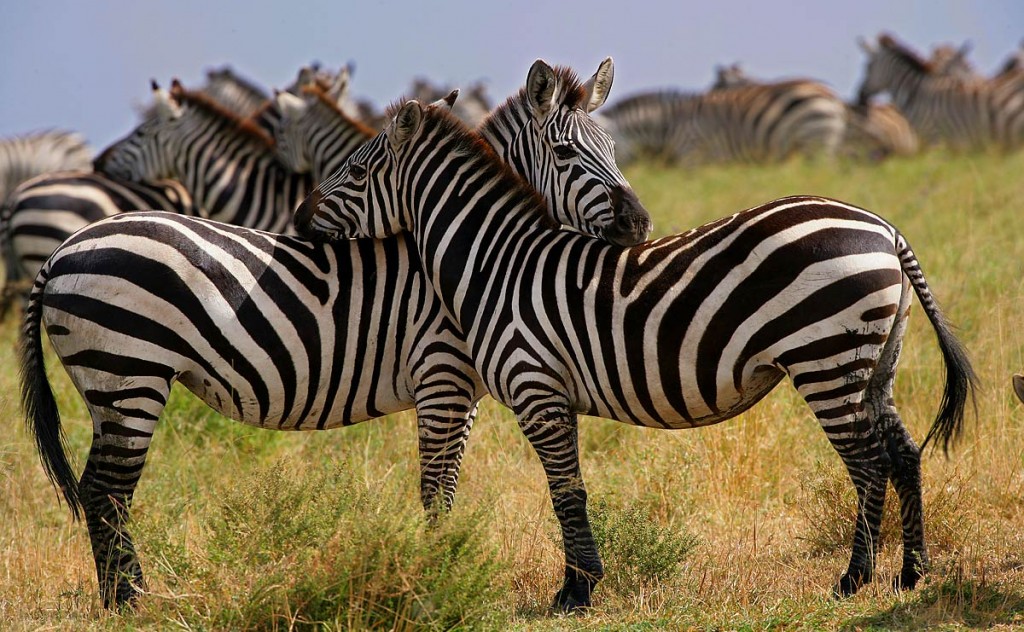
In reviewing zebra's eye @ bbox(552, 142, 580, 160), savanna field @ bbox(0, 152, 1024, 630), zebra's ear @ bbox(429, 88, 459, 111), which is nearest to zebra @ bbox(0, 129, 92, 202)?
savanna field @ bbox(0, 152, 1024, 630)

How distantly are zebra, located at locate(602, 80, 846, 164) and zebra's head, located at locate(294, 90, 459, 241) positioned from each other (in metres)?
18.7

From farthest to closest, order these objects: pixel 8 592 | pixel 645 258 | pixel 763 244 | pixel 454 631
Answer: pixel 8 592
pixel 645 258
pixel 763 244
pixel 454 631

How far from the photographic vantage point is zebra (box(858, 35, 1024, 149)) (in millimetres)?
21344

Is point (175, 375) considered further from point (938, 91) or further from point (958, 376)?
point (938, 91)

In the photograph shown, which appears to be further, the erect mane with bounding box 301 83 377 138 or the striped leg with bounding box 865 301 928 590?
the erect mane with bounding box 301 83 377 138

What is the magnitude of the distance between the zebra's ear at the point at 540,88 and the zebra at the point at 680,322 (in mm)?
529

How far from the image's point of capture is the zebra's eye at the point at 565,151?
573 centimetres

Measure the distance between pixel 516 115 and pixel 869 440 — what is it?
8.66 ft

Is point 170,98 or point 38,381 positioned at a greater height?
point 170,98

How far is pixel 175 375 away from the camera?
16.9ft

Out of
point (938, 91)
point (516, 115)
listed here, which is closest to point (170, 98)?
point (516, 115)

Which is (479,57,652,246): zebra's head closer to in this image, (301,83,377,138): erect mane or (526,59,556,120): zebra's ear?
(526,59,556,120): zebra's ear

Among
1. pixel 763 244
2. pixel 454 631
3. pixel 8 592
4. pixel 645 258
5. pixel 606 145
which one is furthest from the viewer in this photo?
pixel 606 145

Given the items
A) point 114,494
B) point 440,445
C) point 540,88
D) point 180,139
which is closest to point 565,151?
point 540,88
